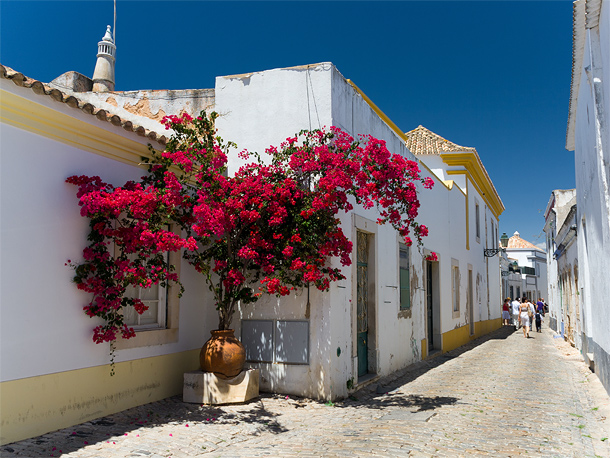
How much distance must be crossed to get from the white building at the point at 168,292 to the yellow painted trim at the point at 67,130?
0.01 m

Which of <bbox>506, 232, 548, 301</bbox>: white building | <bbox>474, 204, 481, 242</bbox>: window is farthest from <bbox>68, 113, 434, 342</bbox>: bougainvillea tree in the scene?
<bbox>506, 232, 548, 301</bbox>: white building

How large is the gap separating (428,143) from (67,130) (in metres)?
15.9

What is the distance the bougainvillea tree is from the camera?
6105 millimetres

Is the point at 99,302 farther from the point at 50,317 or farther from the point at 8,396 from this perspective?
the point at 8,396

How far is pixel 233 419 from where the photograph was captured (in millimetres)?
6301

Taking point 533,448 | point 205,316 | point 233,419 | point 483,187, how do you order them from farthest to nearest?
point 483,187, point 205,316, point 233,419, point 533,448

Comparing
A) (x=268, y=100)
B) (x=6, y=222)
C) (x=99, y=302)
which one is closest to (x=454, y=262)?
(x=268, y=100)

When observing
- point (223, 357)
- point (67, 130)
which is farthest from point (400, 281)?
point (67, 130)

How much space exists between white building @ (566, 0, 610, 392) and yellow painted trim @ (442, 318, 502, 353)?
12.8 ft

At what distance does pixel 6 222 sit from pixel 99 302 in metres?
1.33

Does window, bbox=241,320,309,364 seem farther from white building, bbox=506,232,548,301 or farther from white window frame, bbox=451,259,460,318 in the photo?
white building, bbox=506,232,548,301

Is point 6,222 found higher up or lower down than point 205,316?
higher up

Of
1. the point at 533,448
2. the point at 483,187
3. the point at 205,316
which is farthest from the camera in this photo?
the point at 483,187

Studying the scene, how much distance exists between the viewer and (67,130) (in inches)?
234
